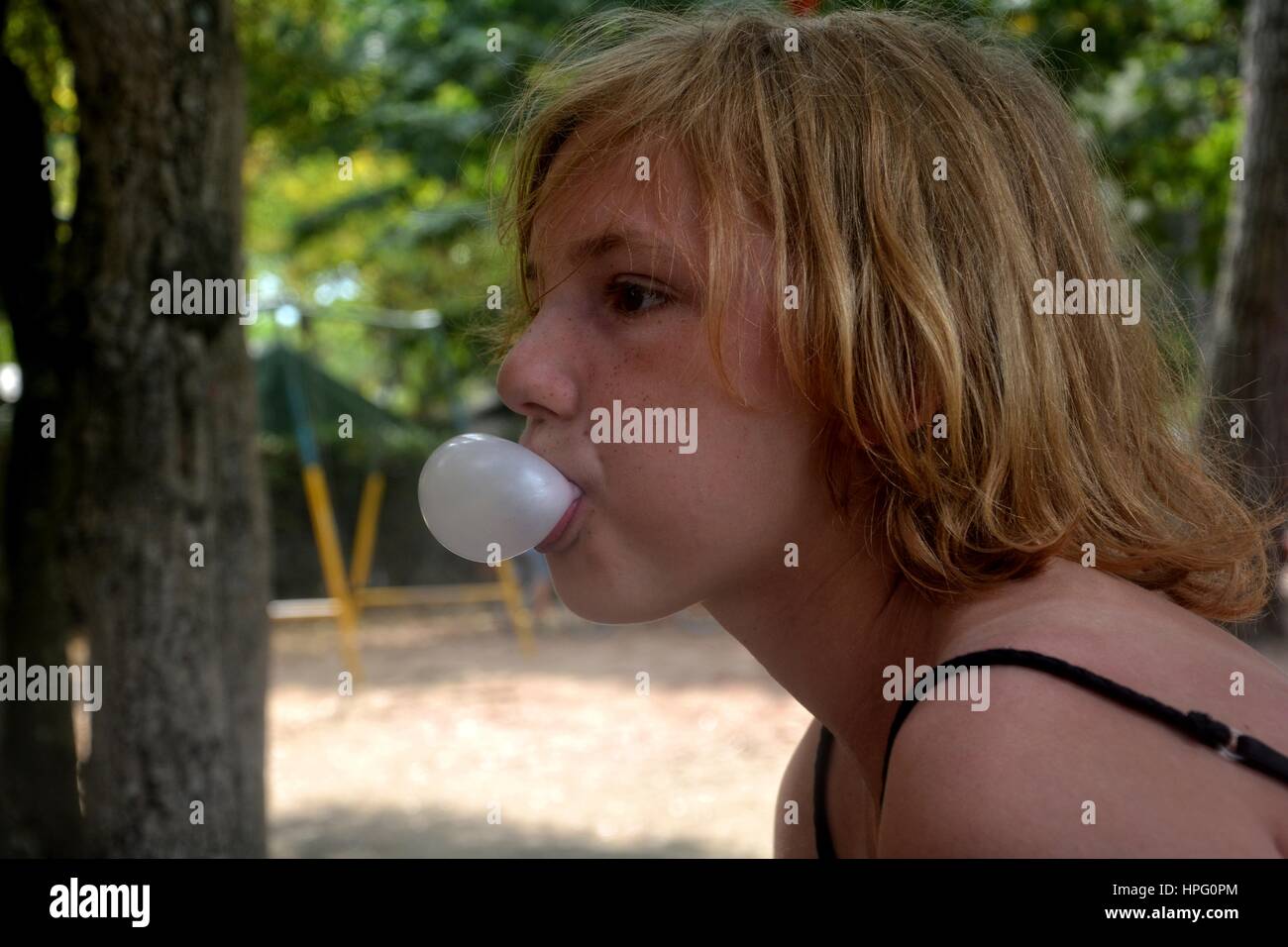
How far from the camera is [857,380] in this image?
1191mm

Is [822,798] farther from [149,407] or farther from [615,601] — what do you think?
[149,407]

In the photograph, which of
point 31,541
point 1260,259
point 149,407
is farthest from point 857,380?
point 1260,259

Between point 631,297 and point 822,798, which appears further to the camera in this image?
point 822,798

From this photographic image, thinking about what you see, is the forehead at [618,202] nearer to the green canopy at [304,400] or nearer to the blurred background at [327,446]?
the blurred background at [327,446]

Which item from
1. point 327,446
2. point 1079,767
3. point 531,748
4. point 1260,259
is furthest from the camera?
point 327,446

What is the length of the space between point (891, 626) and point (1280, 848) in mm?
432

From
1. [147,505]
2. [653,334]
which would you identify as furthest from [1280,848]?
[147,505]

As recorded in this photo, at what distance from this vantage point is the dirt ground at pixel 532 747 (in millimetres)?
6070

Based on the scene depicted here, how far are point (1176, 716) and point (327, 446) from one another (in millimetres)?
13534

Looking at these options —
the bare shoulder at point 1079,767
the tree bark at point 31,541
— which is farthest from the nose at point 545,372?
the tree bark at point 31,541

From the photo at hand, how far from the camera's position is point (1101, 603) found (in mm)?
1124

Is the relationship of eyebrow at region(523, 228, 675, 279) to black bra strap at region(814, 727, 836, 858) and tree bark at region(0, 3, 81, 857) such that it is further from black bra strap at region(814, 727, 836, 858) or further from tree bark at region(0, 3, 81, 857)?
tree bark at region(0, 3, 81, 857)

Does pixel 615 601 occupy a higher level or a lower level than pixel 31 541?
lower

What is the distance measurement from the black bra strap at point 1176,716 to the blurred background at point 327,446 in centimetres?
102
